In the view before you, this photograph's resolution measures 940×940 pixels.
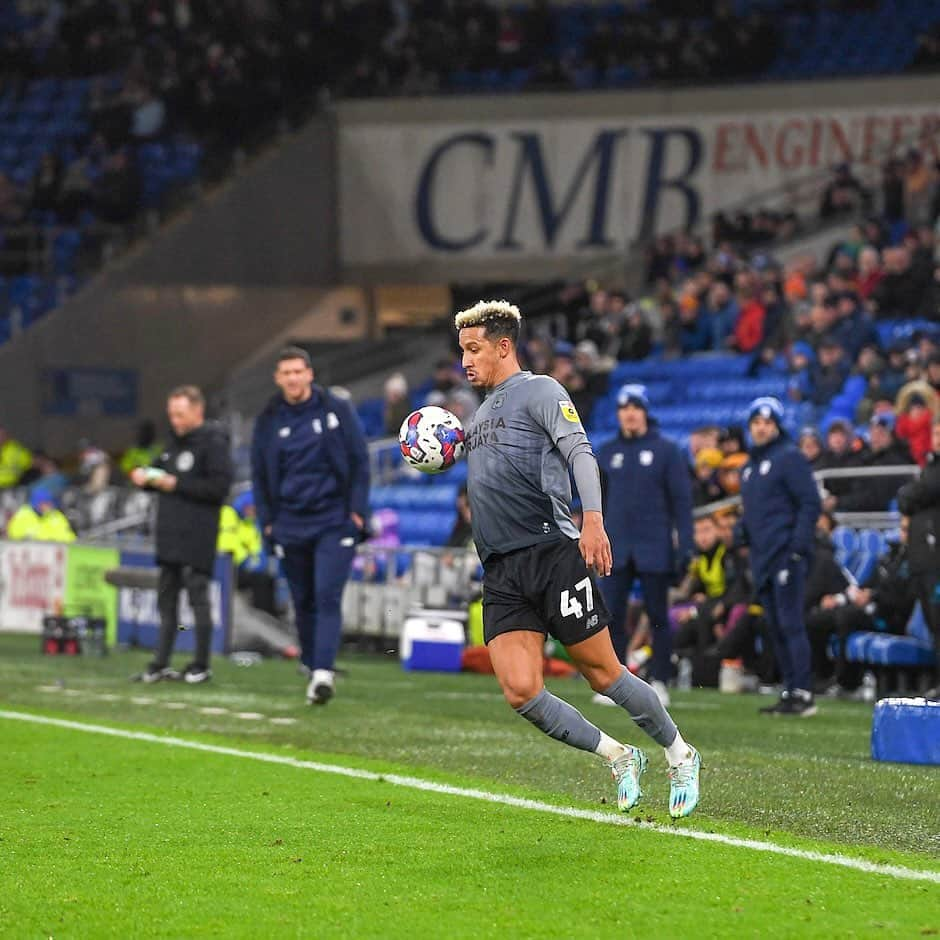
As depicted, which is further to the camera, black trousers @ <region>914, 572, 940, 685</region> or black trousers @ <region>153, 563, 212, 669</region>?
black trousers @ <region>153, 563, 212, 669</region>

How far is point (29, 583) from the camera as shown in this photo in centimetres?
2148

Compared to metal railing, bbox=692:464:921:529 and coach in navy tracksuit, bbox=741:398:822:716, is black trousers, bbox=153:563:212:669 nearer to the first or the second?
coach in navy tracksuit, bbox=741:398:822:716

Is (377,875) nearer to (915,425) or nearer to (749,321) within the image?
(915,425)

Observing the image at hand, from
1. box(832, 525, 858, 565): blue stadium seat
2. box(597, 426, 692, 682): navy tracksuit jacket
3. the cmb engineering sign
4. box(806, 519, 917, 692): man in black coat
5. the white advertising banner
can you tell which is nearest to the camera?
box(597, 426, 692, 682): navy tracksuit jacket

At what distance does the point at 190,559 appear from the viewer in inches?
545

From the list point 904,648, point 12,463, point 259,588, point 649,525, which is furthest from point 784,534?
point 12,463

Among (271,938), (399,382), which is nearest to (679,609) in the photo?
(399,382)

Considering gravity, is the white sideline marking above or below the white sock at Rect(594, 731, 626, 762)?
below

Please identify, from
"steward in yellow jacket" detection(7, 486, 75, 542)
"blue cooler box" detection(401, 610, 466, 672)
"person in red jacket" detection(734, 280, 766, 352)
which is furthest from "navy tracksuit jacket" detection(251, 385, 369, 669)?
"person in red jacket" detection(734, 280, 766, 352)

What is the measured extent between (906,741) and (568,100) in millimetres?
22646

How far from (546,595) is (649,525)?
5.87 m

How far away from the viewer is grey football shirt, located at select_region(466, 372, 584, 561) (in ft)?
23.1

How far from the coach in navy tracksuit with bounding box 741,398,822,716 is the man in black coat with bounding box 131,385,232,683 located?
3.72 metres

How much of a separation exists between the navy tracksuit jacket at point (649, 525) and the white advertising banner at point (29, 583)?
30.8ft
